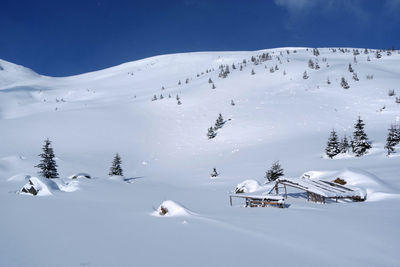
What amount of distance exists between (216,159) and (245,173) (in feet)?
26.9

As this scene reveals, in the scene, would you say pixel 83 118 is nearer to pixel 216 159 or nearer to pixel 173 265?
pixel 216 159

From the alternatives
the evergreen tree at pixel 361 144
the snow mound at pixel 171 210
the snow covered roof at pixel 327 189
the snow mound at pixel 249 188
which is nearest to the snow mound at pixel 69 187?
the snow mound at pixel 171 210

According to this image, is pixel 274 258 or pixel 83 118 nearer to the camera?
pixel 274 258

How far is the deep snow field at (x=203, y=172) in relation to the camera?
17.4 ft

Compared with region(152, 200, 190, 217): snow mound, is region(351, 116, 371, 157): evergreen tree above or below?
above

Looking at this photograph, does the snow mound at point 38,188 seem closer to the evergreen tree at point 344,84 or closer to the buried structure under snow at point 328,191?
the buried structure under snow at point 328,191

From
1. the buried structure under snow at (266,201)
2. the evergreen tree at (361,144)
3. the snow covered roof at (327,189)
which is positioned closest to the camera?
the buried structure under snow at (266,201)

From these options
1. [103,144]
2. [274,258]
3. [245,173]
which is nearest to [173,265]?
[274,258]

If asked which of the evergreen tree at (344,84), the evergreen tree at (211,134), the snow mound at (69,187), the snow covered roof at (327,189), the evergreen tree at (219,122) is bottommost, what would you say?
the snow covered roof at (327,189)

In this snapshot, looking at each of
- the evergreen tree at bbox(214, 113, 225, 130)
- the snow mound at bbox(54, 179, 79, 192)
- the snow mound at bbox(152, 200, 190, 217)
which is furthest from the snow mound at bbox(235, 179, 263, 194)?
the evergreen tree at bbox(214, 113, 225, 130)

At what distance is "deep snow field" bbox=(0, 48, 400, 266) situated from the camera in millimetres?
5289

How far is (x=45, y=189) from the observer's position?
12.4 meters

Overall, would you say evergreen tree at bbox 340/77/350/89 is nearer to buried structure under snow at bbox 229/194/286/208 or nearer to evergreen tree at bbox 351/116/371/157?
evergreen tree at bbox 351/116/371/157

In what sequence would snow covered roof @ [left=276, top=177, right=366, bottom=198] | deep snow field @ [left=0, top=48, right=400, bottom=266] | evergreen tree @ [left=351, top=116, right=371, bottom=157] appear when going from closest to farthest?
deep snow field @ [left=0, top=48, right=400, bottom=266] → snow covered roof @ [left=276, top=177, right=366, bottom=198] → evergreen tree @ [left=351, top=116, right=371, bottom=157]
